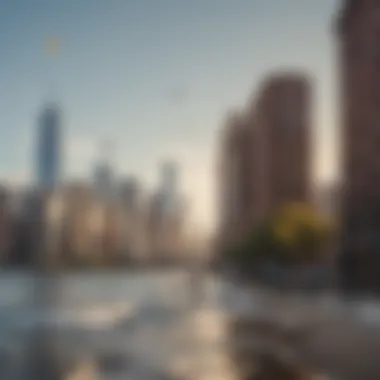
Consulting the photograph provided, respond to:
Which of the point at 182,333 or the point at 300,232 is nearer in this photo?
the point at 182,333

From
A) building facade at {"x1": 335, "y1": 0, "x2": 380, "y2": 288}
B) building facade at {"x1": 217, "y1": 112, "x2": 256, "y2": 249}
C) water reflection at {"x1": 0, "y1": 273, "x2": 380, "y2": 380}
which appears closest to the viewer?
water reflection at {"x1": 0, "y1": 273, "x2": 380, "y2": 380}

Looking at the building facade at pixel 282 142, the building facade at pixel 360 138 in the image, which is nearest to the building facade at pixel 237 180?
the building facade at pixel 282 142

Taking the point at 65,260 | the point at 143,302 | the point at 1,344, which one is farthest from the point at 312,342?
the point at 65,260

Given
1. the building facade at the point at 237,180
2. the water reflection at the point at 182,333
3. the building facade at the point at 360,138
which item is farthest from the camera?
the building facade at the point at 360,138

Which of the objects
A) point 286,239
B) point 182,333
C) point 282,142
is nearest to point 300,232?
point 286,239

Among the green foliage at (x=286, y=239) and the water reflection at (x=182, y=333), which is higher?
the green foliage at (x=286, y=239)

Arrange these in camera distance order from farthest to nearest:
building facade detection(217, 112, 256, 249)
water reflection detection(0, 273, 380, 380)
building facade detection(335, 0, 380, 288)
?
1. building facade detection(335, 0, 380, 288)
2. building facade detection(217, 112, 256, 249)
3. water reflection detection(0, 273, 380, 380)

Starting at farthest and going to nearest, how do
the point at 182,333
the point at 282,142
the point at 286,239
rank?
1. the point at 286,239
2. the point at 282,142
3. the point at 182,333

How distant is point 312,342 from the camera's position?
7.70 m

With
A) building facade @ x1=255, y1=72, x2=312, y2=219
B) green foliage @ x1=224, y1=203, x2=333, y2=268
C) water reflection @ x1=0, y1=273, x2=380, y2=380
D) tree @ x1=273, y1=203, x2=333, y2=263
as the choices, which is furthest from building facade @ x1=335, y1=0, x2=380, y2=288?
building facade @ x1=255, y1=72, x2=312, y2=219

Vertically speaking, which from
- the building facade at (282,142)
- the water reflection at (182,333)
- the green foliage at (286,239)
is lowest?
the water reflection at (182,333)

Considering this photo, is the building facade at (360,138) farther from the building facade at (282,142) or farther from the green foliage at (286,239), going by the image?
the building facade at (282,142)

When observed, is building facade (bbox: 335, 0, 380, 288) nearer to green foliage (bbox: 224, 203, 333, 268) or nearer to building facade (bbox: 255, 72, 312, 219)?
green foliage (bbox: 224, 203, 333, 268)

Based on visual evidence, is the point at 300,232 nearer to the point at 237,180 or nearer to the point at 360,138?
the point at 237,180
